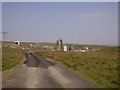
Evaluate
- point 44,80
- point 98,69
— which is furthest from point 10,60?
point 44,80

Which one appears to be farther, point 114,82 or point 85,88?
point 114,82

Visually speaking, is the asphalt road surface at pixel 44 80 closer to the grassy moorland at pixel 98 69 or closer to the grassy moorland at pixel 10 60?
the grassy moorland at pixel 98 69

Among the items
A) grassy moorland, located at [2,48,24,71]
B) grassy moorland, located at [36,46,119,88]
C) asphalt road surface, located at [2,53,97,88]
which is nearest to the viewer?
asphalt road surface, located at [2,53,97,88]

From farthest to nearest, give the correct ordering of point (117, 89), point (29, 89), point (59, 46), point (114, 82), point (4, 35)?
point (59, 46) < point (4, 35) < point (114, 82) < point (117, 89) < point (29, 89)

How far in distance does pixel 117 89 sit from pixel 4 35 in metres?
107

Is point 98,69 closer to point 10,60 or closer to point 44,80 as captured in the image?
point 44,80

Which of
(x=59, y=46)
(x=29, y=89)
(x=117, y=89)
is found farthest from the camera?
(x=59, y=46)

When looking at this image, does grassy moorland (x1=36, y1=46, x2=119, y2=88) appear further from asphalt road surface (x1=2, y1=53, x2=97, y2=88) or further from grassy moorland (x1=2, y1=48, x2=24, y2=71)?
grassy moorland (x1=2, y1=48, x2=24, y2=71)

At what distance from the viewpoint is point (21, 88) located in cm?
1452

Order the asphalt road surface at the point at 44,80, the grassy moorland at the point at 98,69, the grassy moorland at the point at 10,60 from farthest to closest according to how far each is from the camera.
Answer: the grassy moorland at the point at 10,60, the grassy moorland at the point at 98,69, the asphalt road surface at the point at 44,80

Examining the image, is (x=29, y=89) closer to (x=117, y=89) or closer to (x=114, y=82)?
(x=117, y=89)

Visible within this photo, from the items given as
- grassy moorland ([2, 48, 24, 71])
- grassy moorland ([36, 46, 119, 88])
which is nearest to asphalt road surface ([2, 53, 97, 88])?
grassy moorland ([36, 46, 119, 88])

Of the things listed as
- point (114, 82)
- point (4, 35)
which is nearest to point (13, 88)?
point (114, 82)

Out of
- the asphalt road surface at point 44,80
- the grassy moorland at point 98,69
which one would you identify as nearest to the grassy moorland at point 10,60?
the asphalt road surface at point 44,80
